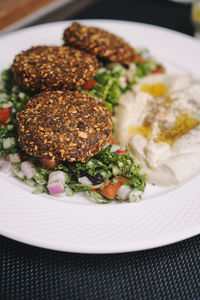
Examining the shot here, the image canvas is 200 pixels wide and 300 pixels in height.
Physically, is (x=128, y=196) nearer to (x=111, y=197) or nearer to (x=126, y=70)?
(x=111, y=197)

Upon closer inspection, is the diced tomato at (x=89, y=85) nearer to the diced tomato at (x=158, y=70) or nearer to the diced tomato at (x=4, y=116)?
the diced tomato at (x=4, y=116)

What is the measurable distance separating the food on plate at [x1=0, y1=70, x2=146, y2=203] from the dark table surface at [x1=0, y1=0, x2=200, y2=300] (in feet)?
2.62

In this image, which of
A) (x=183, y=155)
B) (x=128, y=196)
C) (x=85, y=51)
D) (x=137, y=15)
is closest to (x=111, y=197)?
(x=128, y=196)

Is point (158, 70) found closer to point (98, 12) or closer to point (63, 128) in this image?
point (98, 12)

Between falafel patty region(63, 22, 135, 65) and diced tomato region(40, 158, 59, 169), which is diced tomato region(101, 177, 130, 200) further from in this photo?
falafel patty region(63, 22, 135, 65)

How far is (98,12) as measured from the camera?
880 cm

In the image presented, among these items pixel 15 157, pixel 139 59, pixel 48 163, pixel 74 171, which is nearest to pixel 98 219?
pixel 74 171

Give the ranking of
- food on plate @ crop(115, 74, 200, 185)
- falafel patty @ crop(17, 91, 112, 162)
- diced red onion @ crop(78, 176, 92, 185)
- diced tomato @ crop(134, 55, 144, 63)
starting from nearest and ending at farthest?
falafel patty @ crop(17, 91, 112, 162) → diced red onion @ crop(78, 176, 92, 185) → food on plate @ crop(115, 74, 200, 185) → diced tomato @ crop(134, 55, 144, 63)

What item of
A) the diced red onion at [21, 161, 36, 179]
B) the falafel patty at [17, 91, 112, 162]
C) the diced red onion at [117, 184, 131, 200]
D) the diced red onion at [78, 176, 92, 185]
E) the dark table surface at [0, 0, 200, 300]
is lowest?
the dark table surface at [0, 0, 200, 300]

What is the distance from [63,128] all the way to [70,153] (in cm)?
35

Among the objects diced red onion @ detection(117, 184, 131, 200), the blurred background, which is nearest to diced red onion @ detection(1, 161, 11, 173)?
diced red onion @ detection(117, 184, 131, 200)

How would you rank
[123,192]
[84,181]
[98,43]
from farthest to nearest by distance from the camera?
[98,43] → [84,181] → [123,192]

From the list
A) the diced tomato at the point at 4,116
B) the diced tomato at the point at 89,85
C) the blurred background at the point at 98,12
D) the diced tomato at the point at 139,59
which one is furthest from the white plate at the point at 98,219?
the blurred background at the point at 98,12

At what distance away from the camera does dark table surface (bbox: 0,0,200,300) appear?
343 centimetres
